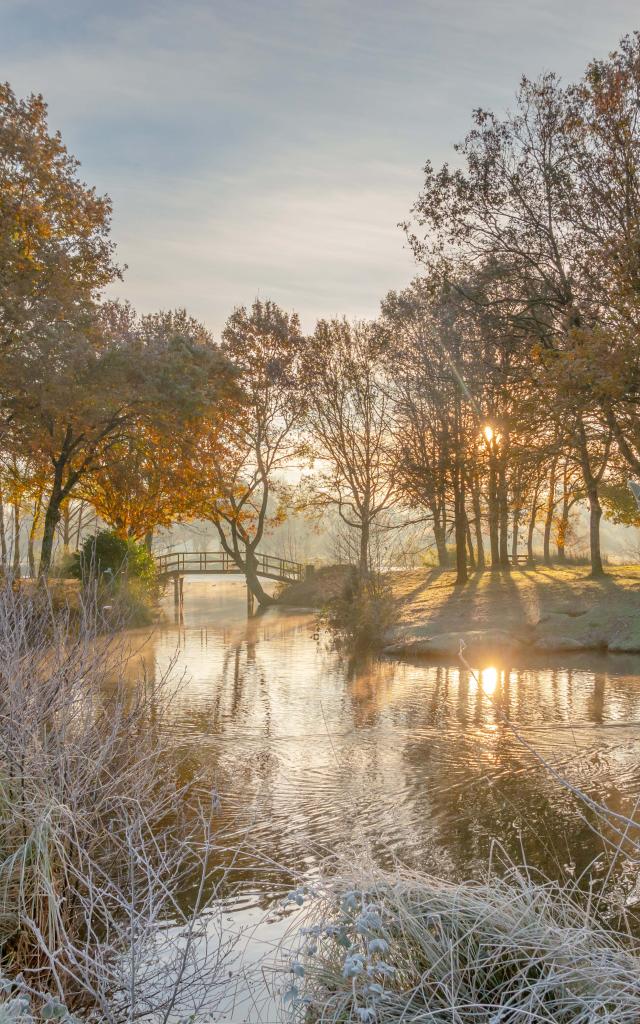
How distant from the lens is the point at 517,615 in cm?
1900

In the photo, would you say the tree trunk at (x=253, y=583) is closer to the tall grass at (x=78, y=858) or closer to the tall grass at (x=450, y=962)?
the tall grass at (x=78, y=858)

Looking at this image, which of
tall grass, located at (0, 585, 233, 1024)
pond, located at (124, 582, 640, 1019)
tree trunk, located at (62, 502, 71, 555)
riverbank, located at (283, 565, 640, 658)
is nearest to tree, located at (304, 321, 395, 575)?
riverbank, located at (283, 565, 640, 658)

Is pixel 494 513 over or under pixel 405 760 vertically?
over

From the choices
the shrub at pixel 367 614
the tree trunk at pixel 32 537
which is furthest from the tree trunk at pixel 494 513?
the tree trunk at pixel 32 537

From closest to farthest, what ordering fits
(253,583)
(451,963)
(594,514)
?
(451,963) < (594,514) < (253,583)

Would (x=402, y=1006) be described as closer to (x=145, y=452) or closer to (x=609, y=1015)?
(x=609, y=1015)

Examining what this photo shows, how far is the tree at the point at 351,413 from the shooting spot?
90.0 ft

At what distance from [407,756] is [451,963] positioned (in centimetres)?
588

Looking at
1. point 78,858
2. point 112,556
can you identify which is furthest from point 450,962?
point 112,556

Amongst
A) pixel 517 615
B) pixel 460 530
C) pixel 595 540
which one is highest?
pixel 460 530

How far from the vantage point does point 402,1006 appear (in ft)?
10.9

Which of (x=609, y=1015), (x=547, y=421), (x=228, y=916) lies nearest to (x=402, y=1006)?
(x=609, y=1015)

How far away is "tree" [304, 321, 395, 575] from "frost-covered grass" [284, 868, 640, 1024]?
76.8 ft

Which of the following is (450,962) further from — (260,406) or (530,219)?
(260,406)
